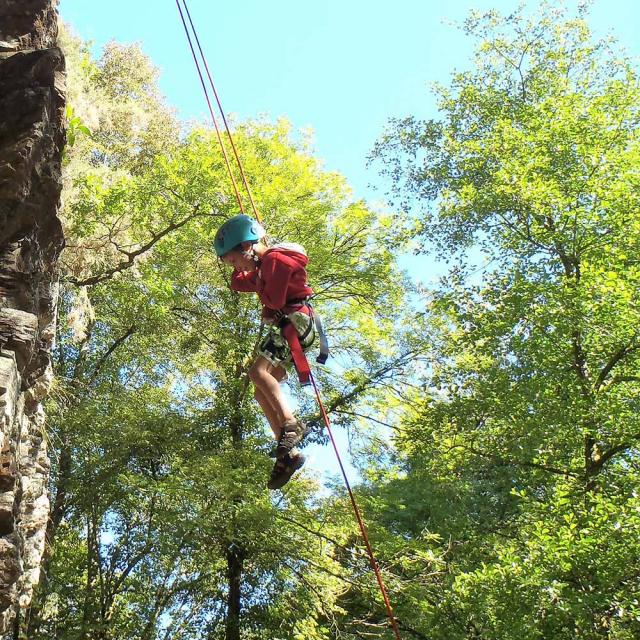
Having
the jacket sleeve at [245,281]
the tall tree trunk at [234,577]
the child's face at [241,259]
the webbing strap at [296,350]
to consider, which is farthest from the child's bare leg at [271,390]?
the tall tree trunk at [234,577]

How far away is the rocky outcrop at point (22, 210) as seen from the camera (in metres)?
5.73

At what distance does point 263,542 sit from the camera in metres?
11.6

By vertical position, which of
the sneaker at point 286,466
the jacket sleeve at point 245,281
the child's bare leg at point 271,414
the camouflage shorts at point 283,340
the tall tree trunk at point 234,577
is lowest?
the sneaker at point 286,466

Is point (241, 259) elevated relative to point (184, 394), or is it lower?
lower

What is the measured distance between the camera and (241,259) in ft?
14.9

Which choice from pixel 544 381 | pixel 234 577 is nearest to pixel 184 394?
pixel 234 577

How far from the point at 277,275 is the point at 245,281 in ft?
1.10

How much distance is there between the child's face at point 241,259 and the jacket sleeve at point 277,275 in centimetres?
15

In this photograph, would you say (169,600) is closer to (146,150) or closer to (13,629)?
(13,629)

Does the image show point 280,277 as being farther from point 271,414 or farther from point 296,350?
point 271,414

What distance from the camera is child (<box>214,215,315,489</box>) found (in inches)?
174

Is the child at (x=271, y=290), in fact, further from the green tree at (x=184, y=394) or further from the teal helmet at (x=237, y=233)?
the green tree at (x=184, y=394)

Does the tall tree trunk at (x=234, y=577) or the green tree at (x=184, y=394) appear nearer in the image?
the green tree at (x=184, y=394)

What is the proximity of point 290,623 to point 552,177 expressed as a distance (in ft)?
27.3
